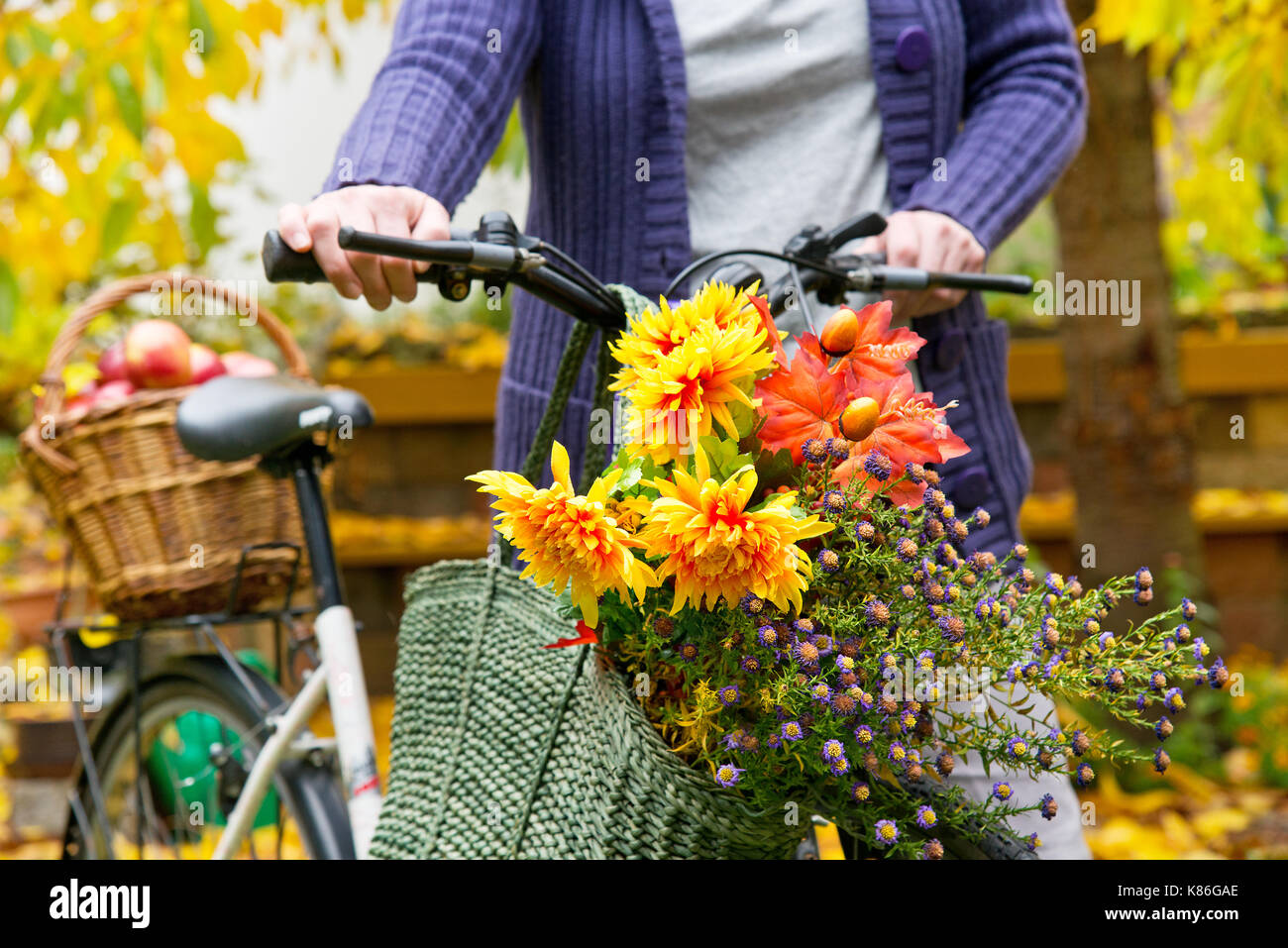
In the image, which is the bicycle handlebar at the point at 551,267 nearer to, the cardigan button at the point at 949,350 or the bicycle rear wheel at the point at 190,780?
the cardigan button at the point at 949,350

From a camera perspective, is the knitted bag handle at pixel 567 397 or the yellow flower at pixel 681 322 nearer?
the yellow flower at pixel 681 322

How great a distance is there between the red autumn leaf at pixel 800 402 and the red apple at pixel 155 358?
160cm

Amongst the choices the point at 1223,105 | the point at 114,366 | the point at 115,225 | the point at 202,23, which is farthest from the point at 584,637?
the point at 1223,105

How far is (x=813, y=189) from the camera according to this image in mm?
1478

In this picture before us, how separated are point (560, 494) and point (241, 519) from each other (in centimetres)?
130

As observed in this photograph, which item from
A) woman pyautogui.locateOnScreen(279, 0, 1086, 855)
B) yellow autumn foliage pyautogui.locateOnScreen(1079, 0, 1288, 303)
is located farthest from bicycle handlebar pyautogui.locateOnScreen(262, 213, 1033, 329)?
yellow autumn foliage pyautogui.locateOnScreen(1079, 0, 1288, 303)

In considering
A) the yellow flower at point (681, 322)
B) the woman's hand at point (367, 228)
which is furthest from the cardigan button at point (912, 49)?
the yellow flower at point (681, 322)

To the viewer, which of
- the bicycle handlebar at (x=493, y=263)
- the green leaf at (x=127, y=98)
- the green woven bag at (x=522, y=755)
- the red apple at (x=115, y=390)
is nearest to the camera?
the green woven bag at (x=522, y=755)

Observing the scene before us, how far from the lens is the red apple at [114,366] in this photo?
7.43 feet

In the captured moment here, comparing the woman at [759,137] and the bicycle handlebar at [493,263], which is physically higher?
the woman at [759,137]

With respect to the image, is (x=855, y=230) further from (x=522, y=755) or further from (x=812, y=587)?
(x=522, y=755)

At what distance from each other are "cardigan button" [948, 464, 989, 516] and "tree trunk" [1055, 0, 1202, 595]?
8.26ft

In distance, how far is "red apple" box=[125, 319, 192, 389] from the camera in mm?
2234

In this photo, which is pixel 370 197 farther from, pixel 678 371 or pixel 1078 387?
pixel 1078 387
